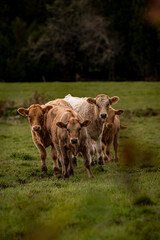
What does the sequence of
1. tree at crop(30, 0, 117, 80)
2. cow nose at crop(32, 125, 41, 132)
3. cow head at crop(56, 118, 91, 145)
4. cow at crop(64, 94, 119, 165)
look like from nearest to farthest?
cow head at crop(56, 118, 91, 145) → cow nose at crop(32, 125, 41, 132) → cow at crop(64, 94, 119, 165) → tree at crop(30, 0, 117, 80)

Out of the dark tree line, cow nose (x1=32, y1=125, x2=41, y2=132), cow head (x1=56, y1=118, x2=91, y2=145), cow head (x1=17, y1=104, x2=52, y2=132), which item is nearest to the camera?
cow head (x1=56, y1=118, x2=91, y2=145)

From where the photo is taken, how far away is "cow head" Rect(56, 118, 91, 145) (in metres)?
6.99

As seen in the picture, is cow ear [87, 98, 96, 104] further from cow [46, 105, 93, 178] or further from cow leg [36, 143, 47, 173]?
cow leg [36, 143, 47, 173]

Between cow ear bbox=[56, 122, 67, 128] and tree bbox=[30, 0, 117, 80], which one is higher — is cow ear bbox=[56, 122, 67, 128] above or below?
below

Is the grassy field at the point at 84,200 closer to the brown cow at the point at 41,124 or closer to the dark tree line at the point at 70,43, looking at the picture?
the brown cow at the point at 41,124

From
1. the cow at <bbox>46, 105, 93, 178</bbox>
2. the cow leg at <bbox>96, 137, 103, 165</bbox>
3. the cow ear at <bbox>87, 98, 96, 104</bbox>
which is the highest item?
the cow ear at <bbox>87, 98, 96, 104</bbox>

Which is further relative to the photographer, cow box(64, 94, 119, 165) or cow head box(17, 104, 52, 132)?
cow box(64, 94, 119, 165)

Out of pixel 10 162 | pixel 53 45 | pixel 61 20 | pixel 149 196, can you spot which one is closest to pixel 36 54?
pixel 53 45

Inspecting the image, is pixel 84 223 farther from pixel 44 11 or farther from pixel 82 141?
pixel 44 11

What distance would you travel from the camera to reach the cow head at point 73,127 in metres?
6.99

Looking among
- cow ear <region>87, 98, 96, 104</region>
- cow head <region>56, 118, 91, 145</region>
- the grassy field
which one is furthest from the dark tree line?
cow head <region>56, 118, 91, 145</region>

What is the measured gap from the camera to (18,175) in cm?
794

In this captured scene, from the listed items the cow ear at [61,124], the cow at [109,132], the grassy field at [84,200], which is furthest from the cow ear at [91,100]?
the cow ear at [61,124]

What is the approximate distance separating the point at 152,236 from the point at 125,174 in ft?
7.80
